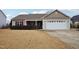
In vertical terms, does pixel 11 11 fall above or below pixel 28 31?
above

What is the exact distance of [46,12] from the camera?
9.14ft

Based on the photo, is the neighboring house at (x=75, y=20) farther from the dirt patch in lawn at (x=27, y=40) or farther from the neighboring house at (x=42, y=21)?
the dirt patch in lawn at (x=27, y=40)

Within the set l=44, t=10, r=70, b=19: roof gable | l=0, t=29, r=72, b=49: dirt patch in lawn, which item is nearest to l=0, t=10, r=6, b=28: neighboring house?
l=0, t=29, r=72, b=49: dirt patch in lawn

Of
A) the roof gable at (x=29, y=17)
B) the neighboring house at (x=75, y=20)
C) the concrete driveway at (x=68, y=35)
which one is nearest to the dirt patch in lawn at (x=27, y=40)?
the concrete driveway at (x=68, y=35)

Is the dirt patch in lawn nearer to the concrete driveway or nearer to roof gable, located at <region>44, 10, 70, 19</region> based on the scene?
the concrete driveway

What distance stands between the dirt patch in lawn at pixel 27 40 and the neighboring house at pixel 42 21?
0.09 meters

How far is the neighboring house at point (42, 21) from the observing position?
273cm

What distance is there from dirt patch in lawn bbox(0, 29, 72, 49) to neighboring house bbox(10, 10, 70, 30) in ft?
0.28
